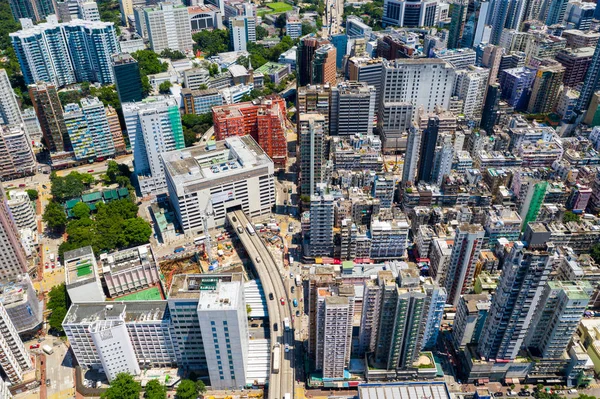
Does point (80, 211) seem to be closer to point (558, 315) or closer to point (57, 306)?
point (57, 306)

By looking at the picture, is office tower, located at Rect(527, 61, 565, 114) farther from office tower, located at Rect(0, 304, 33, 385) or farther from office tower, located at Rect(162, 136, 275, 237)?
office tower, located at Rect(0, 304, 33, 385)

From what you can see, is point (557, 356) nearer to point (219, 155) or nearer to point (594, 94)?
point (219, 155)

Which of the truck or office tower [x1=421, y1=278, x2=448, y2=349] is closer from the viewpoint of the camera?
office tower [x1=421, y1=278, x2=448, y2=349]

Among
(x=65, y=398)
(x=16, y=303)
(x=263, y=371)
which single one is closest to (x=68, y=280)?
(x=16, y=303)

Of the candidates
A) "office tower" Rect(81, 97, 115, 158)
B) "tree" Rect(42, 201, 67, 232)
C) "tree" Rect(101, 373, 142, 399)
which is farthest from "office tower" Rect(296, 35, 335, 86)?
"tree" Rect(101, 373, 142, 399)

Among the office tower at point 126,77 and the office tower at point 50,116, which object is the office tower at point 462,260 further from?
the office tower at point 50,116

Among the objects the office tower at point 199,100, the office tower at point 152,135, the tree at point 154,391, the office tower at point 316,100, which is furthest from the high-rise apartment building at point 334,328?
the office tower at point 199,100
